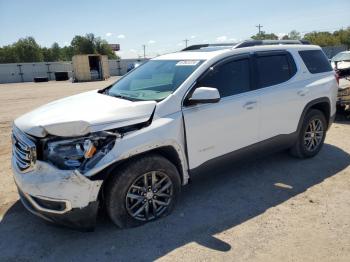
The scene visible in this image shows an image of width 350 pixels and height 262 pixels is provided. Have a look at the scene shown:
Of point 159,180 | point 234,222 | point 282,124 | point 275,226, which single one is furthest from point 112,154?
point 282,124

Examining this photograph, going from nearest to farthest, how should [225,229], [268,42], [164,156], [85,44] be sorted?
[225,229]
[164,156]
[268,42]
[85,44]

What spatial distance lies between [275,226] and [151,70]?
2.54m

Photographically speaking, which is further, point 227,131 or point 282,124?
point 282,124

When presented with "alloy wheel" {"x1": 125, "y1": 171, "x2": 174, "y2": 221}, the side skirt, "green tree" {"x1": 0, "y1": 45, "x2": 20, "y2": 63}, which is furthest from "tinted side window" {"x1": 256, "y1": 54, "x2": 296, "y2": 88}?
"green tree" {"x1": 0, "y1": 45, "x2": 20, "y2": 63}

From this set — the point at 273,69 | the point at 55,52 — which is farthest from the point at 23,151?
the point at 55,52

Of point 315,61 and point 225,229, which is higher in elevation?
point 315,61

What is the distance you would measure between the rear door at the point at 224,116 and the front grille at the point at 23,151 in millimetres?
1563

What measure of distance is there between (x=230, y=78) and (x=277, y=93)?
822 millimetres

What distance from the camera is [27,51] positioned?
91.0 m

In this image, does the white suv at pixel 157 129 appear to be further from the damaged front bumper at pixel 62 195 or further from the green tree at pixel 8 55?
the green tree at pixel 8 55

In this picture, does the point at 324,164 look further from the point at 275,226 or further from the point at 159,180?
the point at 159,180

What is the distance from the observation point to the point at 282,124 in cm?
477

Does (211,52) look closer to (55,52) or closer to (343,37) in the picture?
Answer: (343,37)

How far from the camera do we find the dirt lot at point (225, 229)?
3.16m
